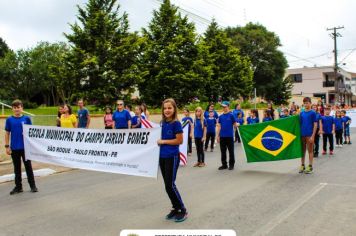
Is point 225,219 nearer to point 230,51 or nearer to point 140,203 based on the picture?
point 140,203

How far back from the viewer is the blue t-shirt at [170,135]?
5.49m

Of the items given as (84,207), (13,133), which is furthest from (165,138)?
(13,133)

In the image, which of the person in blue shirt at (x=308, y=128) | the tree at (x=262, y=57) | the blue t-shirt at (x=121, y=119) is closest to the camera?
the person in blue shirt at (x=308, y=128)

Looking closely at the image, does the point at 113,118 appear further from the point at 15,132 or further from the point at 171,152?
the point at 171,152

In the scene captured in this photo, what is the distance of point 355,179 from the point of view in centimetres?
833

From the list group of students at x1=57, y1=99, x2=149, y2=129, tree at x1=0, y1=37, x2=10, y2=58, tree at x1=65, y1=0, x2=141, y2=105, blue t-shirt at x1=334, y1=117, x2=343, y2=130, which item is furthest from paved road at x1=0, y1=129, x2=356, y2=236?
tree at x1=0, y1=37, x2=10, y2=58

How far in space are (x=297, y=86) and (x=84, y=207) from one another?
236 feet

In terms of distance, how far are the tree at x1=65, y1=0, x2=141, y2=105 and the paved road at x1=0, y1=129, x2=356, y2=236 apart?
12645 millimetres

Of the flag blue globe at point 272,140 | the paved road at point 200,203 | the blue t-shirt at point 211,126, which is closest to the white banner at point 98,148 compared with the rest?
the paved road at point 200,203

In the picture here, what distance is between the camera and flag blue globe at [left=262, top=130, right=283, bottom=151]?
9648mm

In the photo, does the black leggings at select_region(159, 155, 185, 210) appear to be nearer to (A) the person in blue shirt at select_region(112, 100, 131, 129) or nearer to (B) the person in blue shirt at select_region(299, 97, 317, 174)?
(B) the person in blue shirt at select_region(299, 97, 317, 174)

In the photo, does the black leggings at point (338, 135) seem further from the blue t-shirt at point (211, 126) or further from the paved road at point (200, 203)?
the paved road at point (200, 203)

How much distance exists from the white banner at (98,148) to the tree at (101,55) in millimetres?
13316

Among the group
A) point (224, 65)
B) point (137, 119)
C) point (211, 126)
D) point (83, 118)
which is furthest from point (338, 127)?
point (224, 65)
